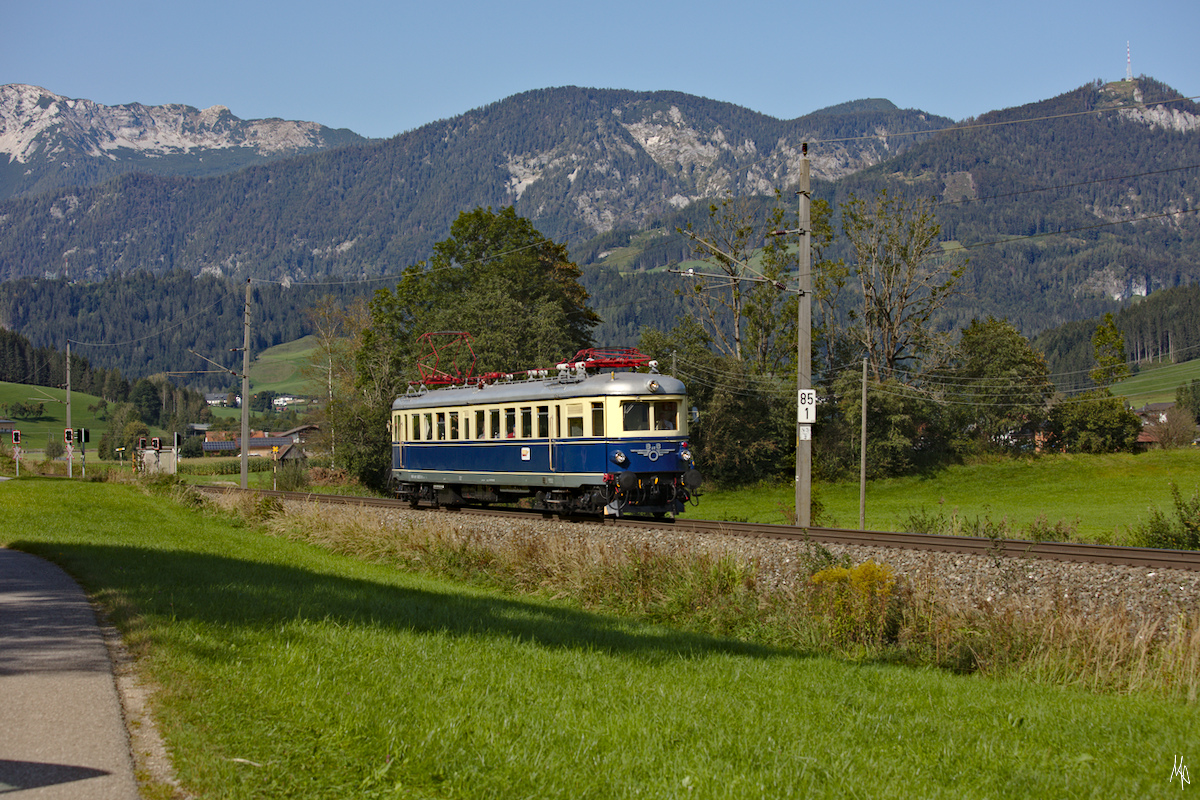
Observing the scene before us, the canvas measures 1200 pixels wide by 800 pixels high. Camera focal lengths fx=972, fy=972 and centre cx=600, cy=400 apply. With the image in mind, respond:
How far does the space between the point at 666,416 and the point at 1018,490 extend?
34299 mm

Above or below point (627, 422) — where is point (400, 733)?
below

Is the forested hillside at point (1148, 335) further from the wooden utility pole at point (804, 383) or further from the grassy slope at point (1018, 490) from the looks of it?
the wooden utility pole at point (804, 383)

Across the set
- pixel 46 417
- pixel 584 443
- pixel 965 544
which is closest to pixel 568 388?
pixel 584 443

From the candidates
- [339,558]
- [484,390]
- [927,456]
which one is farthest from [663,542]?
[927,456]

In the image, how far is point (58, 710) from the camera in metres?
6.35

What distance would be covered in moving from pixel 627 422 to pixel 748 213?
40589 mm

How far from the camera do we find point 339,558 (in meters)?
20.1

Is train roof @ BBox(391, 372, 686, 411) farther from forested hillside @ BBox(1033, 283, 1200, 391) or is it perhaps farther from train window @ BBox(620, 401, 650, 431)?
forested hillside @ BBox(1033, 283, 1200, 391)

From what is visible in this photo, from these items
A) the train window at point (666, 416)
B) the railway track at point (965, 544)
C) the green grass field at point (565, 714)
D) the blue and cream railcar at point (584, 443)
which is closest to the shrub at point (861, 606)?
the green grass field at point (565, 714)

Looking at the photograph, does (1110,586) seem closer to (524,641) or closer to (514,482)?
(524,641)

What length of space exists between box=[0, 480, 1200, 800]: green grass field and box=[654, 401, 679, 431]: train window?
1107 centimetres

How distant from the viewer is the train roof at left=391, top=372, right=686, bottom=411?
74.5ft

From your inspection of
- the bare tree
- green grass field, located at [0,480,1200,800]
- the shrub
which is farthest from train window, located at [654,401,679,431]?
the bare tree

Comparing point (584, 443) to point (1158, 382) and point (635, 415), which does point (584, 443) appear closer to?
point (635, 415)
